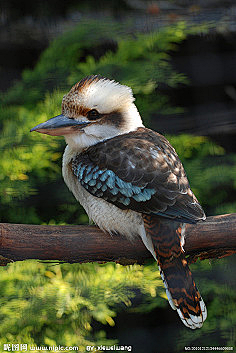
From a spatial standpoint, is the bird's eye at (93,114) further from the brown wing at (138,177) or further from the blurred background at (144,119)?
the blurred background at (144,119)

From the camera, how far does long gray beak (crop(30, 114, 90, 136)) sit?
0.69 m

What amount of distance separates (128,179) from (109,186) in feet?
0.11

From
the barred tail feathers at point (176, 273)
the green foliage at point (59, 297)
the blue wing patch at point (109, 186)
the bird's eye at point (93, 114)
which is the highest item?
the bird's eye at point (93, 114)

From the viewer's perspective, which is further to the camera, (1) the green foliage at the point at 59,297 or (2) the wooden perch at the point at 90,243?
(1) the green foliage at the point at 59,297

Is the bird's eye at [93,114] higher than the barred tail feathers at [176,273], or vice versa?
the bird's eye at [93,114]

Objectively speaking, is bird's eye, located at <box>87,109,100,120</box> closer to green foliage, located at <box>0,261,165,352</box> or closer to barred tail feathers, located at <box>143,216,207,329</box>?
barred tail feathers, located at <box>143,216,207,329</box>

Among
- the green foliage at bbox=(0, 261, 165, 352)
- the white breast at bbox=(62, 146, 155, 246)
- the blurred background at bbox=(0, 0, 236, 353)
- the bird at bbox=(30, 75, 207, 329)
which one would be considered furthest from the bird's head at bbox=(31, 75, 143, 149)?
the green foliage at bbox=(0, 261, 165, 352)

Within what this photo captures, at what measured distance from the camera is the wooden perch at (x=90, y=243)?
69 cm

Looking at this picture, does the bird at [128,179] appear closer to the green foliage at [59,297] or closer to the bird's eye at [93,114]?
the bird's eye at [93,114]

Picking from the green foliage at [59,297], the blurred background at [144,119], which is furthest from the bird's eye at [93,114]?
the green foliage at [59,297]

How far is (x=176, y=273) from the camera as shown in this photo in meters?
0.65

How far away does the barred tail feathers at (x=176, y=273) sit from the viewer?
64 cm

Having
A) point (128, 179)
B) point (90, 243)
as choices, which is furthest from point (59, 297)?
point (128, 179)

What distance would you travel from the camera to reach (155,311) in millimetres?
1252
